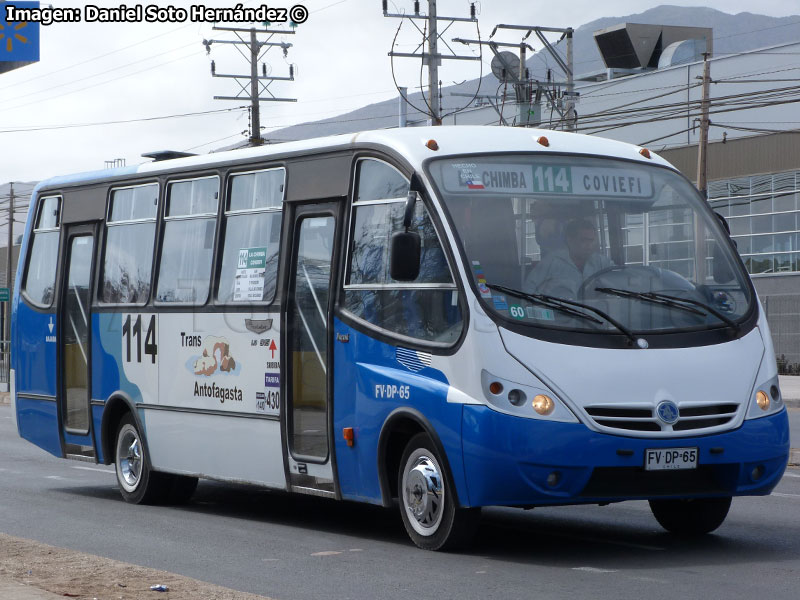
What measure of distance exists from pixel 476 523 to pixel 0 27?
963 cm

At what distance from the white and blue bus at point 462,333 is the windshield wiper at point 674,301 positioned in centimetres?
2

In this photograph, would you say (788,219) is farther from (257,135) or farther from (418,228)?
(418,228)

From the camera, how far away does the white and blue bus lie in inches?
348

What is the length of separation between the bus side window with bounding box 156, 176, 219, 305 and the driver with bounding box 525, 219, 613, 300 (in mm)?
3769

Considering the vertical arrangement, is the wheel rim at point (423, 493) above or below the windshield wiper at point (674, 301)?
below

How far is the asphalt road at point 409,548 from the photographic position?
26.6 feet

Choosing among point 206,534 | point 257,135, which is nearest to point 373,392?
point 206,534

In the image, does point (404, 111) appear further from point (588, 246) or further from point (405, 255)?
point (405, 255)

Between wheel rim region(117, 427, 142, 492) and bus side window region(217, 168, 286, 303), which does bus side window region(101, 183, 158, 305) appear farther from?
bus side window region(217, 168, 286, 303)

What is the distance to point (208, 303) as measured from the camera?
12.1 meters

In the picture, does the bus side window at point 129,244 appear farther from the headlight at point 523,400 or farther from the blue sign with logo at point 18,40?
the headlight at point 523,400

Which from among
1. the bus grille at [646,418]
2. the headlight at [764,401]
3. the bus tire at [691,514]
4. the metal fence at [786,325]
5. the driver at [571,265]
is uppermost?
the metal fence at [786,325]

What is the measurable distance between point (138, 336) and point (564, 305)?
17.2 feet

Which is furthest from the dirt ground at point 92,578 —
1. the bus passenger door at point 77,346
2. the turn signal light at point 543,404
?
the bus passenger door at point 77,346
